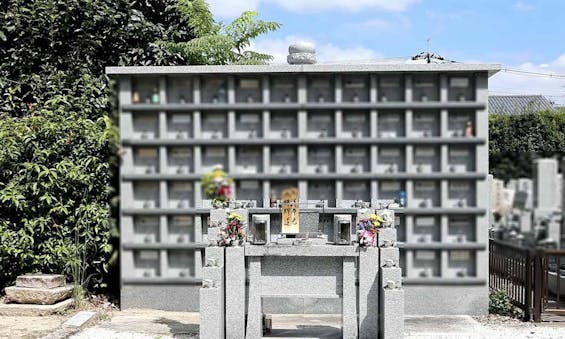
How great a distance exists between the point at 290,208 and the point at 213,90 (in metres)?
1.36

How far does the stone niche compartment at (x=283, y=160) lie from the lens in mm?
2553

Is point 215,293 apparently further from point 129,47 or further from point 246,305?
point 129,47

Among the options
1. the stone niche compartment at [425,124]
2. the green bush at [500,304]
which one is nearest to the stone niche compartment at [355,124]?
the stone niche compartment at [425,124]

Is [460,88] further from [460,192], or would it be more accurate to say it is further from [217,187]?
[217,187]

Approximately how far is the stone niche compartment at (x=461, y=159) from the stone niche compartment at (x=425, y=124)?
0.30 feet

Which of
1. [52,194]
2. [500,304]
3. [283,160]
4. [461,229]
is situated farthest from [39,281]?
[461,229]

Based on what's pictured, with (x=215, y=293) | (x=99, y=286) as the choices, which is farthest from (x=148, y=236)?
(x=99, y=286)

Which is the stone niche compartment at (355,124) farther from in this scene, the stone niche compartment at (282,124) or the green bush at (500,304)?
the green bush at (500,304)

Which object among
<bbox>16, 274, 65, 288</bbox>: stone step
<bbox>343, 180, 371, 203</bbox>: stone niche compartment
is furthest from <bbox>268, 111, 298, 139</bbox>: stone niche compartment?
<bbox>16, 274, 65, 288</bbox>: stone step

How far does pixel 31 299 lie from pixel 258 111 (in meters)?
7.21

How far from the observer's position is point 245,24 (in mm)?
9727

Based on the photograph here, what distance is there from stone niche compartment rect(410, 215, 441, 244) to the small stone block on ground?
19.8 feet

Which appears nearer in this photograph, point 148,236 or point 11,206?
point 148,236

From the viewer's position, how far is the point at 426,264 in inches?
112
